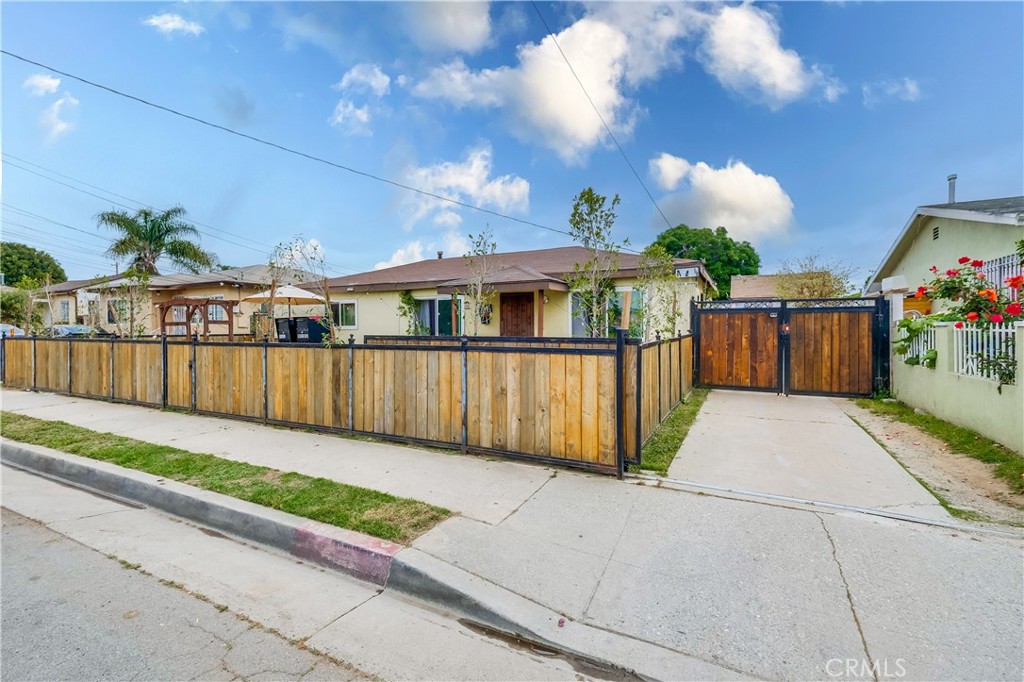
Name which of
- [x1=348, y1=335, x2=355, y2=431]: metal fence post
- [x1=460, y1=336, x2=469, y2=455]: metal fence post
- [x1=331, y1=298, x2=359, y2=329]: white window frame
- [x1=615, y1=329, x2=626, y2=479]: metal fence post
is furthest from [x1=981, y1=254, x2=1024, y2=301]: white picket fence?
[x1=331, y1=298, x2=359, y2=329]: white window frame

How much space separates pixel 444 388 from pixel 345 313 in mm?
12005

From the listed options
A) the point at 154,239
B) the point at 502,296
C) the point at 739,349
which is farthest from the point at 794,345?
the point at 154,239

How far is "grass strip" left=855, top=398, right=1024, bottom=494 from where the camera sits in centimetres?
428

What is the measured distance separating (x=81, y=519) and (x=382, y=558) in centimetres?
300

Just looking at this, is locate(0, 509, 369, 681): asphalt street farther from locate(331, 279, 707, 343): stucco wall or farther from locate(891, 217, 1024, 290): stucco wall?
locate(891, 217, 1024, 290): stucco wall

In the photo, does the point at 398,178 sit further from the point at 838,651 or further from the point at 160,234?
the point at 160,234

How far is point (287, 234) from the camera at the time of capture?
9367 millimetres

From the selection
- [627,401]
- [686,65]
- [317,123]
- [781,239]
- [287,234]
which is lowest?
[627,401]

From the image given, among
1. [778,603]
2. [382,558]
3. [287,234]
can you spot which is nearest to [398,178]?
[287,234]

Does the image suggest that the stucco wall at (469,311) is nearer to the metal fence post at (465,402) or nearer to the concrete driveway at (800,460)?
the concrete driveway at (800,460)

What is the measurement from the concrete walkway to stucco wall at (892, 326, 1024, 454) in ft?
8.23

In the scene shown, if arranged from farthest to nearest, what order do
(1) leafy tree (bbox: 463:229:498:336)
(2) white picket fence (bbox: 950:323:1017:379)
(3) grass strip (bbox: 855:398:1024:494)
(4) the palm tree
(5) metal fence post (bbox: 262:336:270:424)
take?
1. (4) the palm tree
2. (1) leafy tree (bbox: 463:229:498:336)
3. (5) metal fence post (bbox: 262:336:270:424)
4. (2) white picket fence (bbox: 950:323:1017:379)
5. (3) grass strip (bbox: 855:398:1024:494)

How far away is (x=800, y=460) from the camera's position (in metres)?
4.98

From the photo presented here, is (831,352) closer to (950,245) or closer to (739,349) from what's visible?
(739,349)
